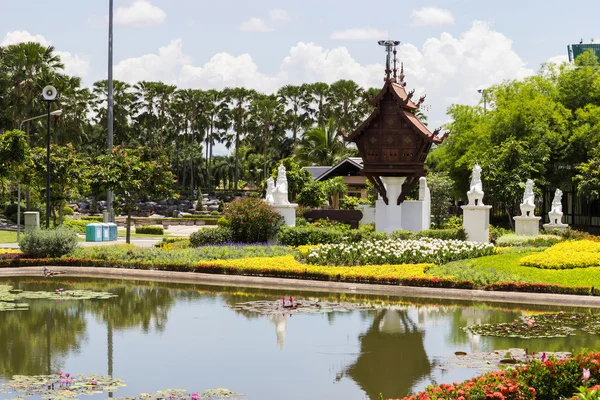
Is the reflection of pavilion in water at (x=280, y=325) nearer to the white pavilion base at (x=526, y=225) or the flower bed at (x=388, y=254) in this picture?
the flower bed at (x=388, y=254)

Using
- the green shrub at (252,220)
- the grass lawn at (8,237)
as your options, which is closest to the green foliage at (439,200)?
the green shrub at (252,220)

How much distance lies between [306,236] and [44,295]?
1268cm

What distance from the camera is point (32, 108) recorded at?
59.0 m

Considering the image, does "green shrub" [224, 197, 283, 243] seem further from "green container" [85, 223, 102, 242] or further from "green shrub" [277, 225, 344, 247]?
"green container" [85, 223, 102, 242]

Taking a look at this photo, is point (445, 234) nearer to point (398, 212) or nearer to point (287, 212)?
point (398, 212)

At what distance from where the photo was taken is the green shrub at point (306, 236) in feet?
105

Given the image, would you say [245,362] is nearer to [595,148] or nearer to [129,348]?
[129,348]

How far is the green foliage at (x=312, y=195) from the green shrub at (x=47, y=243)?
98.0ft

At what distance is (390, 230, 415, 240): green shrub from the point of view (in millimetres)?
32562

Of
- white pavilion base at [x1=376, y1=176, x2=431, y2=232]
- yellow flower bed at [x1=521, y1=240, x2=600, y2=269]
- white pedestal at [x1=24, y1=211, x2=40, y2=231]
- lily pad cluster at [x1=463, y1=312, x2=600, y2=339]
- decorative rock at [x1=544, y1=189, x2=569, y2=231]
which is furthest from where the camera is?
decorative rock at [x1=544, y1=189, x2=569, y2=231]

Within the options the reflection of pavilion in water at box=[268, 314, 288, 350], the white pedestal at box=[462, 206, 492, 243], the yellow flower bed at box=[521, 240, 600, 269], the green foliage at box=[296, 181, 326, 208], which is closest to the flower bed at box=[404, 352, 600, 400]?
the reflection of pavilion in water at box=[268, 314, 288, 350]

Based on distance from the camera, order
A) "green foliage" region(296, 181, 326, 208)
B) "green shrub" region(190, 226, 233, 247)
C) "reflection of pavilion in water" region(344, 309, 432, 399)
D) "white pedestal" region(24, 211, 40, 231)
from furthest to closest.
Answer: "green foliage" region(296, 181, 326, 208)
"white pedestal" region(24, 211, 40, 231)
"green shrub" region(190, 226, 233, 247)
"reflection of pavilion in water" region(344, 309, 432, 399)

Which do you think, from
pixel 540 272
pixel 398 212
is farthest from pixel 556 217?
pixel 540 272

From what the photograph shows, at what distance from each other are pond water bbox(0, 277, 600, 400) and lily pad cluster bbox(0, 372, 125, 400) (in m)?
0.32
